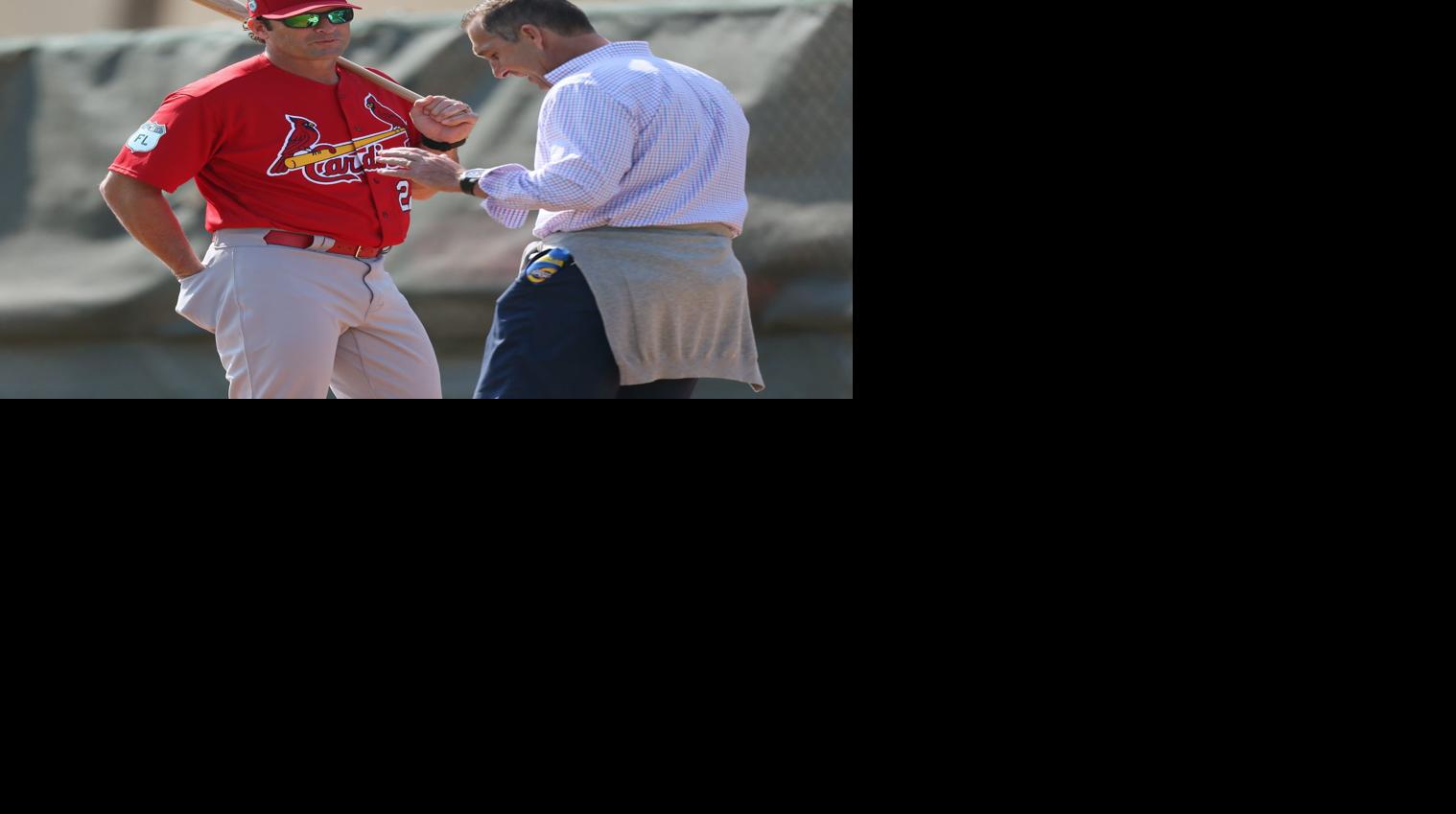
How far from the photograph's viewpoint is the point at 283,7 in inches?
148

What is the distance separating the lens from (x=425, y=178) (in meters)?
3.38

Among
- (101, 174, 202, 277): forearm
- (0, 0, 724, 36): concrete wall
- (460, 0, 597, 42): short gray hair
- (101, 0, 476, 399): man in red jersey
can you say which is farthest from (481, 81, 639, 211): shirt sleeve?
(0, 0, 724, 36): concrete wall

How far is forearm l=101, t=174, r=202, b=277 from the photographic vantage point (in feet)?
12.1

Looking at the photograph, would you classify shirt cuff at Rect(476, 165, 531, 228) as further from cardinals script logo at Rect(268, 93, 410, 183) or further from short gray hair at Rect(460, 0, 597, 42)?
cardinals script logo at Rect(268, 93, 410, 183)

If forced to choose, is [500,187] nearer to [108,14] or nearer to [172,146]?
[172,146]

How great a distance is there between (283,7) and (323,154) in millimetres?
378

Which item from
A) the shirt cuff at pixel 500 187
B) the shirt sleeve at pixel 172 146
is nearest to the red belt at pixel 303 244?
the shirt sleeve at pixel 172 146

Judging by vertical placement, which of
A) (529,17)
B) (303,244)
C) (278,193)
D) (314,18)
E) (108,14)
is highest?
(108,14)

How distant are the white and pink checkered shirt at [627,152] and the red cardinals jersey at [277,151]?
26.9 inches

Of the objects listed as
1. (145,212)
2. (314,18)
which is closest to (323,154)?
(314,18)

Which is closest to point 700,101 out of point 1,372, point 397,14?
point 397,14

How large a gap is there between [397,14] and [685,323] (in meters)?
2.70

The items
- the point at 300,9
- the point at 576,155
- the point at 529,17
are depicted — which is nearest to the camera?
the point at 576,155

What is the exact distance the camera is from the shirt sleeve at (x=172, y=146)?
3641 millimetres
